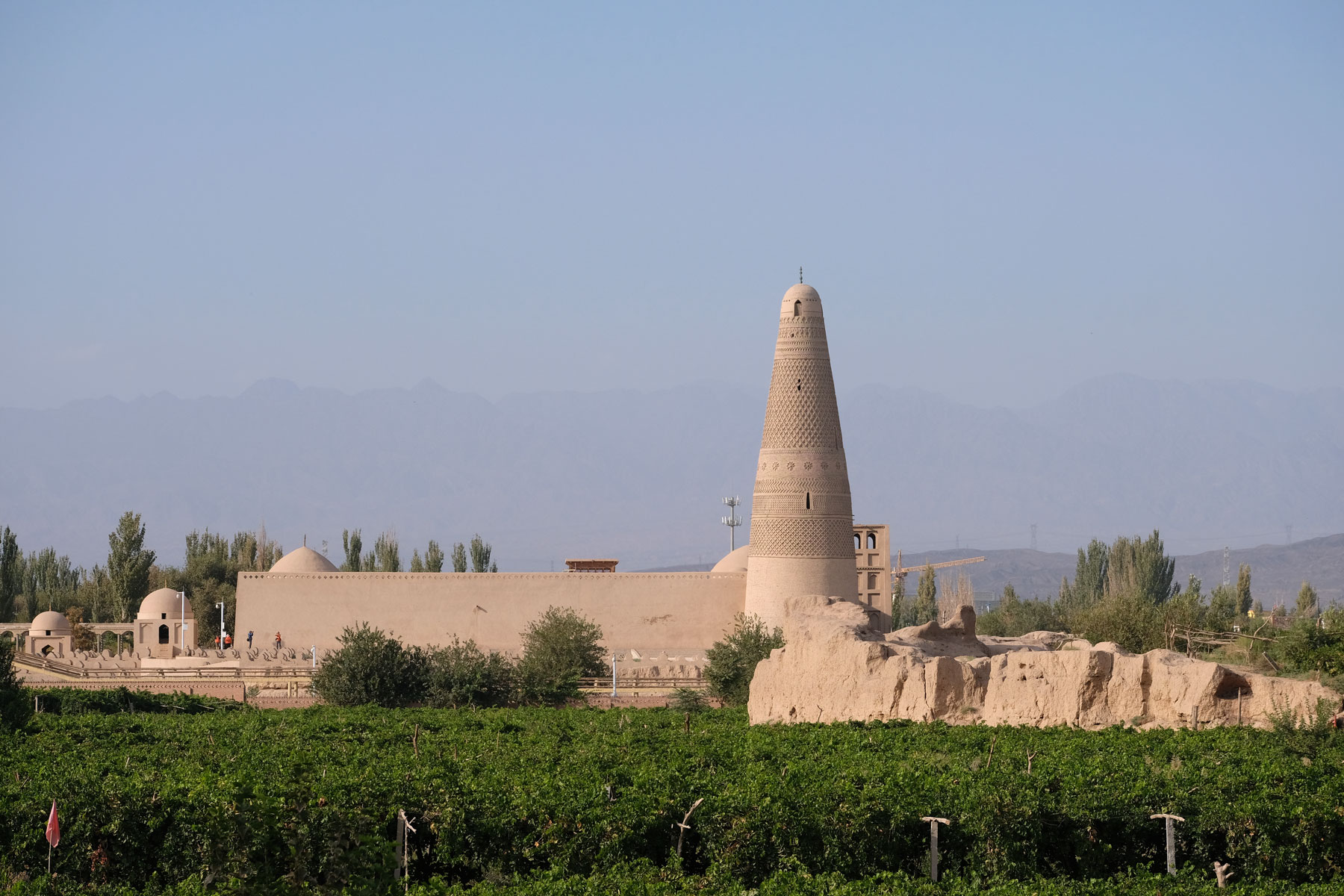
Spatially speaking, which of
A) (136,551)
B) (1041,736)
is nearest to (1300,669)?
(1041,736)

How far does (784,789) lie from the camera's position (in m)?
13.1

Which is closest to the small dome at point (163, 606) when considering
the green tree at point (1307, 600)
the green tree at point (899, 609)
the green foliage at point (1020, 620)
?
the green tree at point (899, 609)

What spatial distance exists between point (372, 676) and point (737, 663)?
19.9 ft

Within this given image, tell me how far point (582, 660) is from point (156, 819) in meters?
16.5

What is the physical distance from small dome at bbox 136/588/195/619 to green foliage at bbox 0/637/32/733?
50.6 feet

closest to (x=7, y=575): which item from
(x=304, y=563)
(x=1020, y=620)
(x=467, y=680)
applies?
(x=304, y=563)

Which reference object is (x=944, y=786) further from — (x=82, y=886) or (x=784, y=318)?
(x=784, y=318)

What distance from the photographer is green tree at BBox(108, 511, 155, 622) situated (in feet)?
144

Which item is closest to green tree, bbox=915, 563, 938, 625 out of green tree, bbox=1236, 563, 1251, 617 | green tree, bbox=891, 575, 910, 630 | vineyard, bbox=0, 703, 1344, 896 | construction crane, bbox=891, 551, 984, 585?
construction crane, bbox=891, 551, 984, 585

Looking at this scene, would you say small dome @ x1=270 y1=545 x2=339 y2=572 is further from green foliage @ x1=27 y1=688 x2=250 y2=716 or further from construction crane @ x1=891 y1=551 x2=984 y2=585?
construction crane @ x1=891 y1=551 x2=984 y2=585

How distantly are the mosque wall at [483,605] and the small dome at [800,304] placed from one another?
19.3 ft

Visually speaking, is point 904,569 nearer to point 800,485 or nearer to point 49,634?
point 49,634

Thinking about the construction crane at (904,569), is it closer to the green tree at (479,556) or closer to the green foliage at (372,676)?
the green tree at (479,556)

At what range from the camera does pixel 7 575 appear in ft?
152
